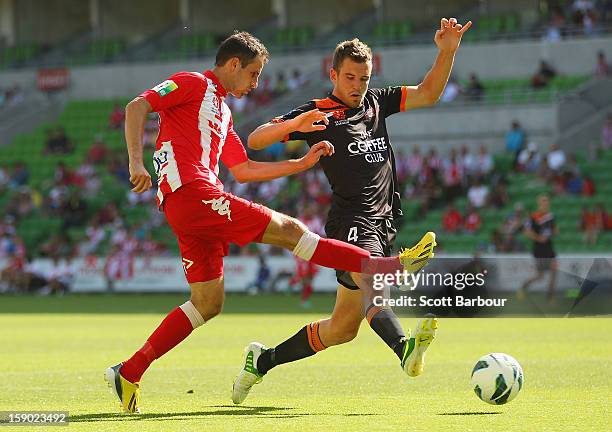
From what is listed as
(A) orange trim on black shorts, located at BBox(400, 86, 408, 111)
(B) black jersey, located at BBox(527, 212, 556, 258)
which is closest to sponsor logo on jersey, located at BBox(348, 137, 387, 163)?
(A) orange trim on black shorts, located at BBox(400, 86, 408, 111)

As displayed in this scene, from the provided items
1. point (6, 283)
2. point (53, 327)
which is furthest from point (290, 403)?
point (6, 283)

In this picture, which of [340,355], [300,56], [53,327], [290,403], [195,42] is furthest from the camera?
[195,42]

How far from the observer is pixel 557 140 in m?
31.3

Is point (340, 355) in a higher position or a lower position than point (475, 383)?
lower

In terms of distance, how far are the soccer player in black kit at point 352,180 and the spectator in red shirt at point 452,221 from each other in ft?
67.6

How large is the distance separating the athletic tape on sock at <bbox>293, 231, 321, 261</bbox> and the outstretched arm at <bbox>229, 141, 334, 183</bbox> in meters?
0.57

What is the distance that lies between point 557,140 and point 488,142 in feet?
6.35

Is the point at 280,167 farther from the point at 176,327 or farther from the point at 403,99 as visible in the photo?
the point at 403,99

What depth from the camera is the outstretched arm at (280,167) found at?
8438 millimetres

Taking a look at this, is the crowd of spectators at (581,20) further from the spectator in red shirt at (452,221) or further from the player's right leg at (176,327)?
the player's right leg at (176,327)

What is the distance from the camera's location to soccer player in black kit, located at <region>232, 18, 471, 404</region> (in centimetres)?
890

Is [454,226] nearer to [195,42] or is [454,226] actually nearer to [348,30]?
[348,30]

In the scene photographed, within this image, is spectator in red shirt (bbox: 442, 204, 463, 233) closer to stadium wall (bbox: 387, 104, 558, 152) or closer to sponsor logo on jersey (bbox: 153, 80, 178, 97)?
stadium wall (bbox: 387, 104, 558, 152)

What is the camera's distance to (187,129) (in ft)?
27.6
